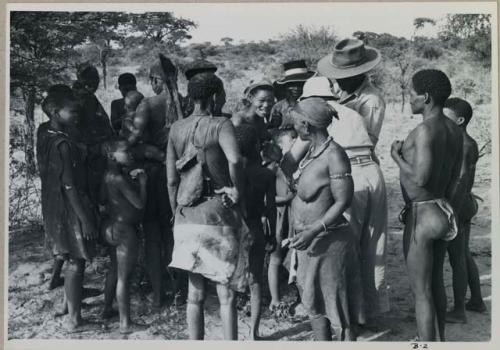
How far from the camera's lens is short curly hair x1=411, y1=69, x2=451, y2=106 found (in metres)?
7.56

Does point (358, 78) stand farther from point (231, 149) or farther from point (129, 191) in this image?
point (129, 191)

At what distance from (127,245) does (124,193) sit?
1.59 feet

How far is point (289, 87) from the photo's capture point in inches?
325

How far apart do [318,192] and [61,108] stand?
254 cm

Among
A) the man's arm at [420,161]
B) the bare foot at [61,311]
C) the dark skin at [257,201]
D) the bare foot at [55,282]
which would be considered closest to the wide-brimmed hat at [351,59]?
the man's arm at [420,161]

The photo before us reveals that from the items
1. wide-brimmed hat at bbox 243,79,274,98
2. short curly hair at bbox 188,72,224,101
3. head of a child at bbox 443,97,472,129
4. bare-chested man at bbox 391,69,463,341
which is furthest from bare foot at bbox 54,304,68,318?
head of a child at bbox 443,97,472,129

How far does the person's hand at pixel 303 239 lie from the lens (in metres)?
7.18

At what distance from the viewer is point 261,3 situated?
8164 millimetres

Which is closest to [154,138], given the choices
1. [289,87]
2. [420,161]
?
[289,87]

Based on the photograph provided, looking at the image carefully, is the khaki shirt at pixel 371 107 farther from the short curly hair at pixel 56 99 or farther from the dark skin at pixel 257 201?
the short curly hair at pixel 56 99

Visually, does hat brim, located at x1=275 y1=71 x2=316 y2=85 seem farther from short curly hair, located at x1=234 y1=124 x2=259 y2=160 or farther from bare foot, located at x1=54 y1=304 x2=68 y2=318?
bare foot, located at x1=54 y1=304 x2=68 y2=318

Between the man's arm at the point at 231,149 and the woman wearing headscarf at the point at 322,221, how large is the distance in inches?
21.8

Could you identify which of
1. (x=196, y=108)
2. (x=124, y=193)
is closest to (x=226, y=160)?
(x=196, y=108)

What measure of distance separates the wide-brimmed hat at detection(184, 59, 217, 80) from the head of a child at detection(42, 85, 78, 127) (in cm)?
111
